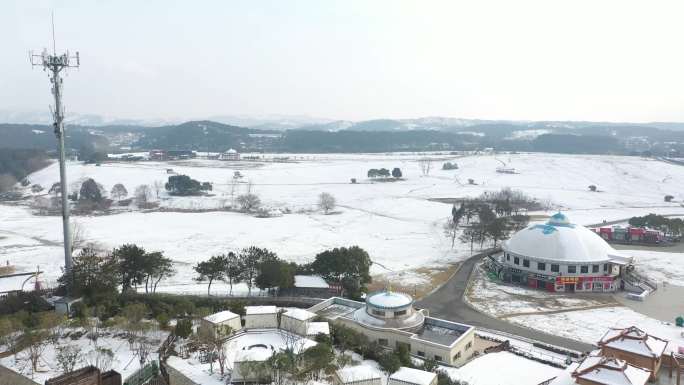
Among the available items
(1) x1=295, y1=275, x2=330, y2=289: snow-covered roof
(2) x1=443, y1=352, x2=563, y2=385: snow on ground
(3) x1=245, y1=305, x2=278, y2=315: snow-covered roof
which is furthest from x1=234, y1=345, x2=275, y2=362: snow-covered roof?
(1) x1=295, y1=275, x2=330, y2=289: snow-covered roof

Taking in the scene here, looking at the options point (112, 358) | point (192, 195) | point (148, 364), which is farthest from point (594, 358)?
point (192, 195)

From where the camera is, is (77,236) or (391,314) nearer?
(391,314)

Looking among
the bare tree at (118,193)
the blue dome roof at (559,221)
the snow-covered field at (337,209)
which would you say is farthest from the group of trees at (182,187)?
the blue dome roof at (559,221)

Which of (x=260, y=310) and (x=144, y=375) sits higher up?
(x=260, y=310)

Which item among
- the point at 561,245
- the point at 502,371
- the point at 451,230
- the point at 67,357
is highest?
the point at 561,245

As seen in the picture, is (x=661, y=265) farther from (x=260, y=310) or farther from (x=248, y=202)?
(x=248, y=202)

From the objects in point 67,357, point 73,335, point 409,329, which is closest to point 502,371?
point 409,329

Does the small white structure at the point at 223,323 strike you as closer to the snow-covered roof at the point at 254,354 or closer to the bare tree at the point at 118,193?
the snow-covered roof at the point at 254,354
